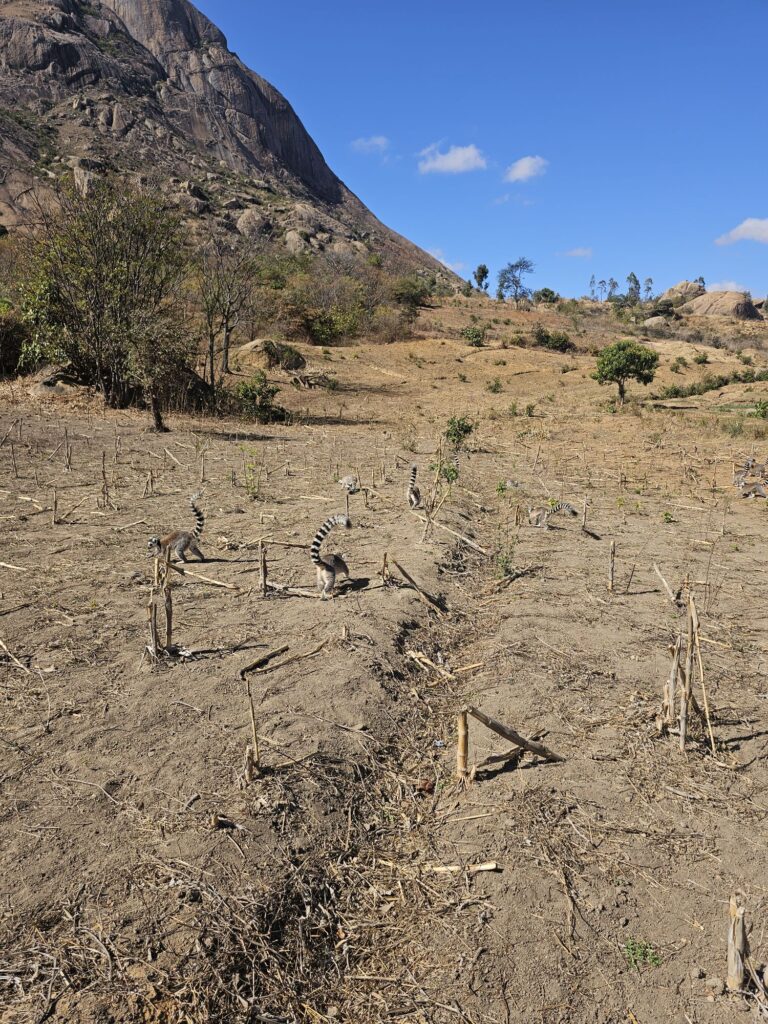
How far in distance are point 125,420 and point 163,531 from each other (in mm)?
9244

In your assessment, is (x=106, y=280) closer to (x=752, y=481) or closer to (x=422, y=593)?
(x=422, y=593)

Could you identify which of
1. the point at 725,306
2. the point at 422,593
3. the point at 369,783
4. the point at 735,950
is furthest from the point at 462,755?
the point at 725,306

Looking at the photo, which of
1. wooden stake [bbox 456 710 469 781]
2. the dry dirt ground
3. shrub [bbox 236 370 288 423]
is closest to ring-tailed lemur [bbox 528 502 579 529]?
the dry dirt ground

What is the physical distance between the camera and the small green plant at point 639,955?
138 inches

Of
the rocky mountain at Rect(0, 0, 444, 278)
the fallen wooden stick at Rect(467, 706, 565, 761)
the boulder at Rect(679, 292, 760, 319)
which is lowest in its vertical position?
the fallen wooden stick at Rect(467, 706, 565, 761)

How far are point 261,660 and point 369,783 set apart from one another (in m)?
1.61

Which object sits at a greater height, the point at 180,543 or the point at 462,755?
the point at 180,543

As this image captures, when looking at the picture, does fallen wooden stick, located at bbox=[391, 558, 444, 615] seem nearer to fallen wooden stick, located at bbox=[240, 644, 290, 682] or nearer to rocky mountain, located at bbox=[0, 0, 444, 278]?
fallen wooden stick, located at bbox=[240, 644, 290, 682]

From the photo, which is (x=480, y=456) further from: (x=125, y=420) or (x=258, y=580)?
(x=258, y=580)

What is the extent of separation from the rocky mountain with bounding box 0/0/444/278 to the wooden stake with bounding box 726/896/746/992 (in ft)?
159

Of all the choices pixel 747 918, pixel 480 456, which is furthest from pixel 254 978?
pixel 480 456

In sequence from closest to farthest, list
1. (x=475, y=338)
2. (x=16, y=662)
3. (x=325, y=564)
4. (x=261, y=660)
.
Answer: (x=16, y=662) → (x=261, y=660) → (x=325, y=564) → (x=475, y=338)

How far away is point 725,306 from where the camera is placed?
2525 inches

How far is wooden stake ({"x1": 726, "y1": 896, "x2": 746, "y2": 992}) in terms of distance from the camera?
10.7ft
